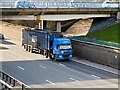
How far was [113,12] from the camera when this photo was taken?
232ft

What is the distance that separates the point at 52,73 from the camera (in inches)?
1406

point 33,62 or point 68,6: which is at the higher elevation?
point 68,6

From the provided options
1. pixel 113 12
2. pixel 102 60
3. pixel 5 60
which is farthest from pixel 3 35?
pixel 102 60

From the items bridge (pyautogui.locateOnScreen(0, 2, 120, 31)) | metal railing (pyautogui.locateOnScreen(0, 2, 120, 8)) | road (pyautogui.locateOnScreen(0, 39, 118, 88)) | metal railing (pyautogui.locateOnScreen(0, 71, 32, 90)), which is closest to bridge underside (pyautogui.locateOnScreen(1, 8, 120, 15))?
bridge (pyautogui.locateOnScreen(0, 2, 120, 31))

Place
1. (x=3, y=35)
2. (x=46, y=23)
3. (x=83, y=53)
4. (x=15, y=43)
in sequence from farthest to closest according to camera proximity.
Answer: (x=46, y=23)
(x=3, y=35)
(x=15, y=43)
(x=83, y=53)

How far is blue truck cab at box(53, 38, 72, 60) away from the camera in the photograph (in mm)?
43875

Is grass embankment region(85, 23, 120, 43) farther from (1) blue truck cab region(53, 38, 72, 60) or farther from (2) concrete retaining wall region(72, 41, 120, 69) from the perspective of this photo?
(1) blue truck cab region(53, 38, 72, 60)

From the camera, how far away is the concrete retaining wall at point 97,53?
4003 cm

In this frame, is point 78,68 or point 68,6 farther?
point 68,6

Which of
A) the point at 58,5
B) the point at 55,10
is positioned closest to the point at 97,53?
the point at 55,10

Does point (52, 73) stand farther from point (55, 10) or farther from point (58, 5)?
point (58, 5)

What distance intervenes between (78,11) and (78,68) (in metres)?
27.5

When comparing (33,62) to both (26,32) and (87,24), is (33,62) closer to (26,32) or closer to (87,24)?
(26,32)

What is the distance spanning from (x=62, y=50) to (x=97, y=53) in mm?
4085
